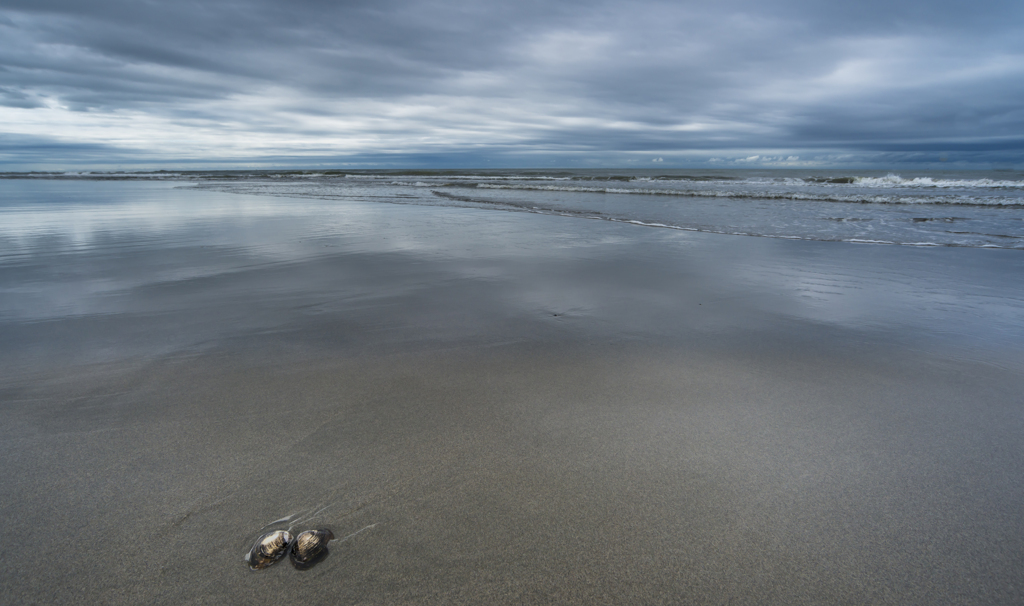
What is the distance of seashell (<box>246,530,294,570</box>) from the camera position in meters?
1.65

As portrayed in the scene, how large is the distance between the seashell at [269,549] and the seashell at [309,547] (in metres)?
0.03

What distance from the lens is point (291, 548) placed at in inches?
67.1

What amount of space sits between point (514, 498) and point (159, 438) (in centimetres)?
176

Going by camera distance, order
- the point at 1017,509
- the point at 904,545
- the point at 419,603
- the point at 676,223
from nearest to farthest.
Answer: the point at 419,603
the point at 904,545
the point at 1017,509
the point at 676,223

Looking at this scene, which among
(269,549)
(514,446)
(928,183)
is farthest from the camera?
(928,183)

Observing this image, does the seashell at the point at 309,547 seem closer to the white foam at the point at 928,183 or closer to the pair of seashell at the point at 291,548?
the pair of seashell at the point at 291,548

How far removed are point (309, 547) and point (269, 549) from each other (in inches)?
5.3

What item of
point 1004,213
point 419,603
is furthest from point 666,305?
point 1004,213

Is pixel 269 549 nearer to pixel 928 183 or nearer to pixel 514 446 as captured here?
pixel 514 446

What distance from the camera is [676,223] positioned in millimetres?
11844

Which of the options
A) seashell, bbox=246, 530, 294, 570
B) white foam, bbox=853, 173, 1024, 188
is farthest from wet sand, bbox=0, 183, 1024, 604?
white foam, bbox=853, 173, 1024, 188

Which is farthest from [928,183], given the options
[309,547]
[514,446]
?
[309,547]

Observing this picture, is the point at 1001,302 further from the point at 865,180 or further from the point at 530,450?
the point at 865,180

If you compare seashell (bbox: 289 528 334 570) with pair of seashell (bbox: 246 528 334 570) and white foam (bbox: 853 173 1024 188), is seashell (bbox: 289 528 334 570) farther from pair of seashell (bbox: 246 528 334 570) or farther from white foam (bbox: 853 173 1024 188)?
white foam (bbox: 853 173 1024 188)
